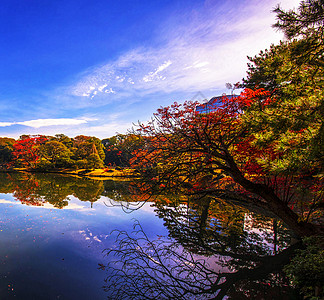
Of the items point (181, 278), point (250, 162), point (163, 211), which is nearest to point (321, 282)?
point (181, 278)

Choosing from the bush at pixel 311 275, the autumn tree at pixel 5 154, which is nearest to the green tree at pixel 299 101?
the bush at pixel 311 275

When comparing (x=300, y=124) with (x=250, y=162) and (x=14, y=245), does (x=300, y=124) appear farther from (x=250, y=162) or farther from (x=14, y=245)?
(x=14, y=245)

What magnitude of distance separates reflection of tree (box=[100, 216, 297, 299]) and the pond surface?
0.07 feet

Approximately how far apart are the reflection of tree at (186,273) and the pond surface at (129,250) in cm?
2

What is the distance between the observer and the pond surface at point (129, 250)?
11.6 feet

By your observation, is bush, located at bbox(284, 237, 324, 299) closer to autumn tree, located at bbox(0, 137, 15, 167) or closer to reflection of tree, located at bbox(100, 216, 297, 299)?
reflection of tree, located at bbox(100, 216, 297, 299)

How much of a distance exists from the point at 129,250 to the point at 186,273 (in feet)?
5.62

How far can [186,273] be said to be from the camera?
412 cm

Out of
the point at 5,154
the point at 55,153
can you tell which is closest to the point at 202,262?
the point at 55,153

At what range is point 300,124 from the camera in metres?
2.73

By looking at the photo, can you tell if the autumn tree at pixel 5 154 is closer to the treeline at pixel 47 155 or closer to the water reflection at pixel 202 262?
the treeline at pixel 47 155

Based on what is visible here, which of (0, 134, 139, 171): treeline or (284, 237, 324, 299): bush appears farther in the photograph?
(0, 134, 139, 171): treeline

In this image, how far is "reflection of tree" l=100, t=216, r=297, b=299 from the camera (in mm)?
3450

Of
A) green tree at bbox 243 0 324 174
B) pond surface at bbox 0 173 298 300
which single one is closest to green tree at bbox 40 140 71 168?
pond surface at bbox 0 173 298 300
